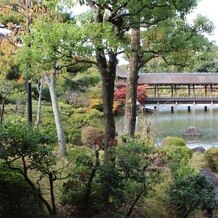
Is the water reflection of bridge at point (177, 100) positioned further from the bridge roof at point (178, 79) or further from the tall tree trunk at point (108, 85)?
the tall tree trunk at point (108, 85)

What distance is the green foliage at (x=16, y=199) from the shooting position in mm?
4703

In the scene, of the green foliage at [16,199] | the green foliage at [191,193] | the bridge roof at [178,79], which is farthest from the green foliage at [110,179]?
the bridge roof at [178,79]

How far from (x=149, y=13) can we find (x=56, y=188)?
325 centimetres

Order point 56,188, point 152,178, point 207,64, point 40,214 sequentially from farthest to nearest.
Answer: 1. point 207,64
2. point 56,188
3. point 152,178
4. point 40,214

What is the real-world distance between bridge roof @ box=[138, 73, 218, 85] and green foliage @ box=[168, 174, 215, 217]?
2867 cm

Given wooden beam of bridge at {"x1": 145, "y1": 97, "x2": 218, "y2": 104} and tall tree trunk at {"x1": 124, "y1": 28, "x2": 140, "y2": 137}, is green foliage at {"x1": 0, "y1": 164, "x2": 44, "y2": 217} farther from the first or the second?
wooden beam of bridge at {"x1": 145, "y1": 97, "x2": 218, "y2": 104}

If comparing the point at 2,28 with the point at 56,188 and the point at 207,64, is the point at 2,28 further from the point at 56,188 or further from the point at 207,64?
the point at 207,64

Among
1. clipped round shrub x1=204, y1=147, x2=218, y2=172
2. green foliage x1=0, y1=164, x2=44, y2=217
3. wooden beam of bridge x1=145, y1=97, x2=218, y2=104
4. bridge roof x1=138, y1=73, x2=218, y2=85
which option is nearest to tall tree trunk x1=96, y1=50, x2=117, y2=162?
green foliage x1=0, y1=164, x2=44, y2=217

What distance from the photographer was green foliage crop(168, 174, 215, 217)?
19.3ft

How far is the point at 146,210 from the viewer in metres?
6.37

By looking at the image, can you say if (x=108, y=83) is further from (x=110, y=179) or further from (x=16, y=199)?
(x=16, y=199)

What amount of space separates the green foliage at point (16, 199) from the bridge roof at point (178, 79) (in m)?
30.0

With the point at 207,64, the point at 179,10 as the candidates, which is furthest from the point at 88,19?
the point at 207,64

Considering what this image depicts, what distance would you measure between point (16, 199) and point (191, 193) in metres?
2.63
